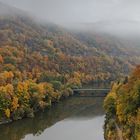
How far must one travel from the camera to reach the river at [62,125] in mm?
77062

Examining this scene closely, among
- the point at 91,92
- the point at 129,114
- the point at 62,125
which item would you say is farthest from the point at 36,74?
the point at 129,114

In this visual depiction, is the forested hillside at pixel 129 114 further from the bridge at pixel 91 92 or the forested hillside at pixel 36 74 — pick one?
the bridge at pixel 91 92

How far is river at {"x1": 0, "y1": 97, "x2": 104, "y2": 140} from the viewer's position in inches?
3034

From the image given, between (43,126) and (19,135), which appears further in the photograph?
(43,126)

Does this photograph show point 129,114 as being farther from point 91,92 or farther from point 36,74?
point 36,74

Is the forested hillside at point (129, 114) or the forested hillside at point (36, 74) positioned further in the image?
the forested hillside at point (36, 74)

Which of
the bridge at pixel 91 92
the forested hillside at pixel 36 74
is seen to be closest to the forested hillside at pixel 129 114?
the forested hillside at pixel 36 74

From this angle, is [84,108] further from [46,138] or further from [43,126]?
[46,138]

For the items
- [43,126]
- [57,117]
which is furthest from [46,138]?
[57,117]

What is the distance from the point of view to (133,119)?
50.1 m

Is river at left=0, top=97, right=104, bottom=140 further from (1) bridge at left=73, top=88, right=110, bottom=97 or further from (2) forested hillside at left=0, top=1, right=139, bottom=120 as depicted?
(1) bridge at left=73, top=88, right=110, bottom=97

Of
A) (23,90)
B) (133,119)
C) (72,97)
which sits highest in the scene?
(133,119)

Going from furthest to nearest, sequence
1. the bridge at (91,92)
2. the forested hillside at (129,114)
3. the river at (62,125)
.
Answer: the bridge at (91,92)
the river at (62,125)
the forested hillside at (129,114)

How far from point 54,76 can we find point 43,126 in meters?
50.8
